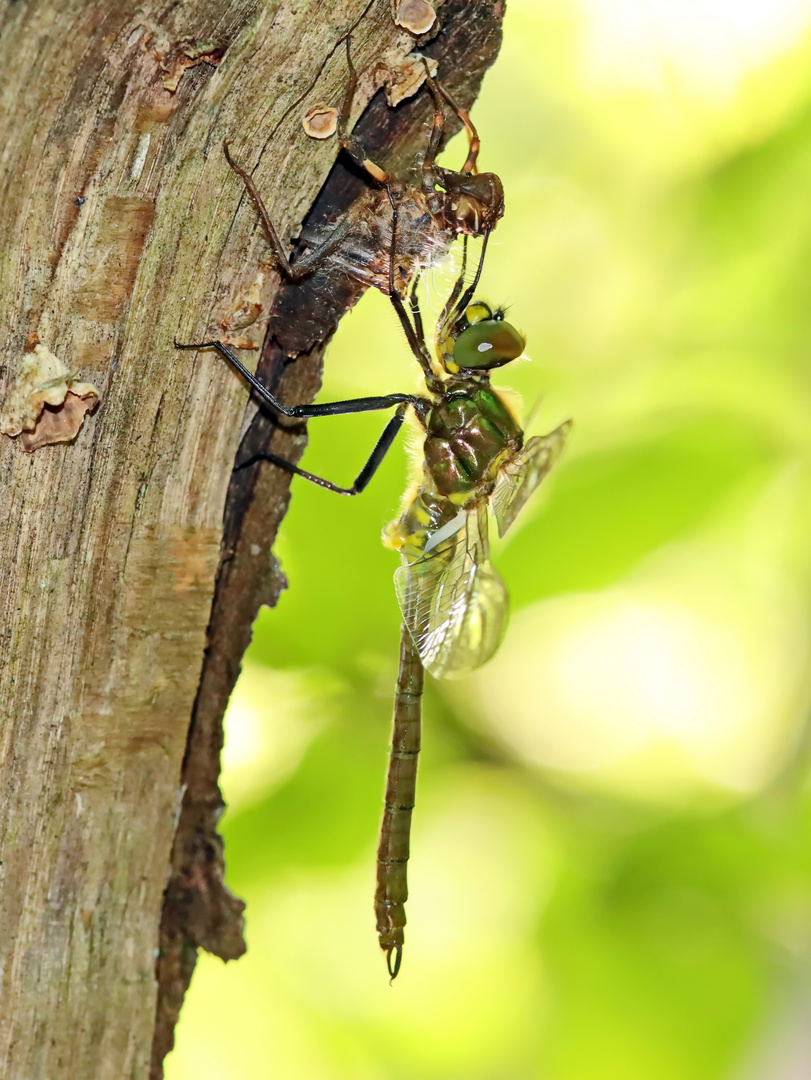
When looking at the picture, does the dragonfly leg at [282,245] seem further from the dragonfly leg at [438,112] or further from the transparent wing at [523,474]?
the transparent wing at [523,474]

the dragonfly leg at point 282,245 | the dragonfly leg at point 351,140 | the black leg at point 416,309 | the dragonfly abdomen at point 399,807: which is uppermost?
the black leg at point 416,309

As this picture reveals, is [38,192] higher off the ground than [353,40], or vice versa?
[353,40]

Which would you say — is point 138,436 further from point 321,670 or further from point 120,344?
point 321,670

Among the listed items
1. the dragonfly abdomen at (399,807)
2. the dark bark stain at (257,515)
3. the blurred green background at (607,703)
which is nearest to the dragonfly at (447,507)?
the dragonfly abdomen at (399,807)

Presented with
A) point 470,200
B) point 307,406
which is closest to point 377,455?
point 307,406

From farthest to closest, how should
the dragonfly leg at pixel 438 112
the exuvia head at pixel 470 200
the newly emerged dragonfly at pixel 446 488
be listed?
the newly emerged dragonfly at pixel 446 488, the exuvia head at pixel 470 200, the dragonfly leg at pixel 438 112

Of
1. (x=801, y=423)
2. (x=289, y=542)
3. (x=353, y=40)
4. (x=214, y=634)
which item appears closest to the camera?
(x=353, y=40)

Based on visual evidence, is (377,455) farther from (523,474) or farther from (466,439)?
(523,474)

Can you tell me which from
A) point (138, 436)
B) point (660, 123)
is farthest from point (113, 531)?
point (660, 123)
